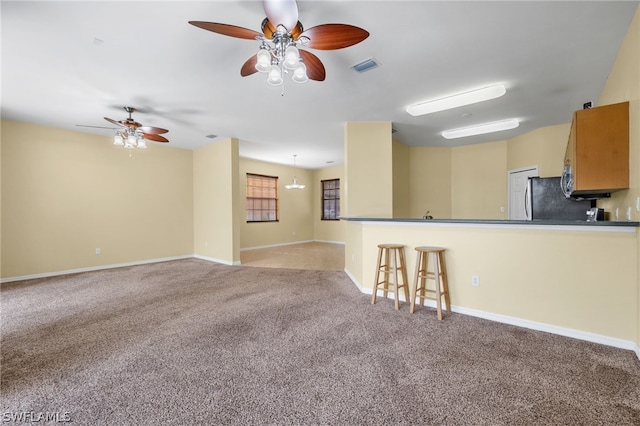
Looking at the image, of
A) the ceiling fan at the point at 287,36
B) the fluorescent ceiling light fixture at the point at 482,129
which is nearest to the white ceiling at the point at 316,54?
the fluorescent ceiling light fixture at the point at 482,129

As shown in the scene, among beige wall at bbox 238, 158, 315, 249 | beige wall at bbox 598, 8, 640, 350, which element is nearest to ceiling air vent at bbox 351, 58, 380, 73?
beige wall at bbox 598, 8, 640, 350

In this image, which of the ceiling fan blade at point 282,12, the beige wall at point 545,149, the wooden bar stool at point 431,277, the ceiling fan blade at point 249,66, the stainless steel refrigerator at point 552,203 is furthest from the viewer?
the beige wall at point 545,149

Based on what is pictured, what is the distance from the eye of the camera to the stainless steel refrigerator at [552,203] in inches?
145

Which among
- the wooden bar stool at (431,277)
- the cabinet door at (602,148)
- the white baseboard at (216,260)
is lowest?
the white baseboard at (216,260)

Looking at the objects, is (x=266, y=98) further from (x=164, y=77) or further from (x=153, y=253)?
(x=153, y=253)

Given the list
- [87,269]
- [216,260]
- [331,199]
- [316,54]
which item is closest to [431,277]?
[316,54]

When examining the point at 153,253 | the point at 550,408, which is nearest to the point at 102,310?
the point at 153,253

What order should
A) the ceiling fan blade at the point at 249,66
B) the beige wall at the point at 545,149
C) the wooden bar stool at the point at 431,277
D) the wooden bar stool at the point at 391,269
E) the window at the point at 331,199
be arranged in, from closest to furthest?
the ceiling fan blade at the point at 249,66 < the wooden bar stool at the point at 431,277 < the wooden bar stool at the point at 391,269 < the beige wall at the point at 545,149 < the window at the point at 331,199

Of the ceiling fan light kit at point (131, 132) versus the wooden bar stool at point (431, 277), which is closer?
the wooden bar stool at point (431, 277)

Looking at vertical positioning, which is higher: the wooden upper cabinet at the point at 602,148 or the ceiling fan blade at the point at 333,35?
the ceiling fan blade at the point at 333,35

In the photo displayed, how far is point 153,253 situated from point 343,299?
16.2ft

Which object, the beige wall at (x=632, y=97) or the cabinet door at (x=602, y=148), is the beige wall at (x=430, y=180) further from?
the cabinet door at (x=602, y=148)

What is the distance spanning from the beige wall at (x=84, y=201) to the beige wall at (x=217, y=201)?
1.05ft

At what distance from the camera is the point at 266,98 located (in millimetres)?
3697
